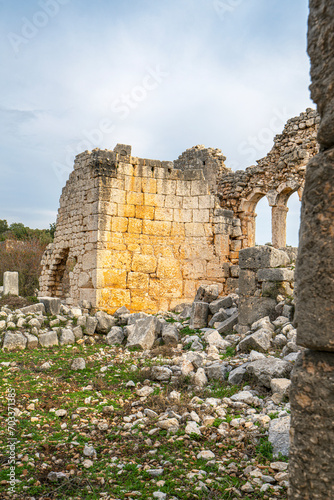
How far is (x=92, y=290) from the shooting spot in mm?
9195

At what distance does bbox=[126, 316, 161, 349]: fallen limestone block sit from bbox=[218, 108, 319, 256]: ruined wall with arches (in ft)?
21.2

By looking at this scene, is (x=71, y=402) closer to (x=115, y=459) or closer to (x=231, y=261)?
(x=115, y=459)

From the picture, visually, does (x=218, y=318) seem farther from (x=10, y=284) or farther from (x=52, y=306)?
(x=10, y=284)

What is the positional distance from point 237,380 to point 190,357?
1015 millimetres

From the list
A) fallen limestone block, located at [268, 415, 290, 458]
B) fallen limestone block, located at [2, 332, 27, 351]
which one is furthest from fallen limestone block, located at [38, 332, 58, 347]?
fallen limestone block, located at [268, 415, 290, 458]

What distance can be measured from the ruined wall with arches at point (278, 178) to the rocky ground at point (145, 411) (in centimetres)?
744

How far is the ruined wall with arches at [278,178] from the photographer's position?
45.0 ft

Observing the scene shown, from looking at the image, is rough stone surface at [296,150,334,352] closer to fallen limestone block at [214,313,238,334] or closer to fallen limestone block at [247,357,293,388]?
fallen limestone block at [247,357,293,388]

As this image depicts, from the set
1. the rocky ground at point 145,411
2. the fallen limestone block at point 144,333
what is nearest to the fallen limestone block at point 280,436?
the rocky ground at point 145,411

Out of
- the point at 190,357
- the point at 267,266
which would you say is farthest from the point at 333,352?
the point at 267,266

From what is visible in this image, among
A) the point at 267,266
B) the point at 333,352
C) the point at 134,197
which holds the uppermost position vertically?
the point at 134,197

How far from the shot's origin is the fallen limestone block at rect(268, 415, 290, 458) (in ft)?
10.0

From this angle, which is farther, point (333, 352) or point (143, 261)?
point (143, 261)

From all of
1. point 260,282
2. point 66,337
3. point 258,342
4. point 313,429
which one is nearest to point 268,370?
point 258,342
